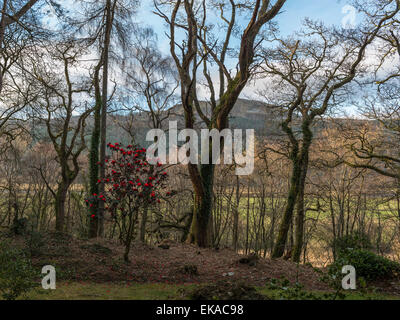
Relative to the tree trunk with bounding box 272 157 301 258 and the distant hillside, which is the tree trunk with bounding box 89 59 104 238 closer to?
the distant hillside

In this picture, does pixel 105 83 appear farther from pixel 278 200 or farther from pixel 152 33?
pixel 278 200

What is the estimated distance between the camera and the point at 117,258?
22.7 feet

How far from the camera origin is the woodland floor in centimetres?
586

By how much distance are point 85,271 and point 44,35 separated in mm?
4333

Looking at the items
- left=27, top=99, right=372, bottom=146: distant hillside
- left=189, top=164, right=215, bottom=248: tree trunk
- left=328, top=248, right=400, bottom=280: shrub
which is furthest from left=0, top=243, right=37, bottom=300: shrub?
left=27, top=99, right=372, bottom=146: distant hillside

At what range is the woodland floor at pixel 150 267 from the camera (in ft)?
19.2

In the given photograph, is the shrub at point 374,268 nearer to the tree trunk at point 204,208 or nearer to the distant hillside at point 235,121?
the tree trunk at point 204,208

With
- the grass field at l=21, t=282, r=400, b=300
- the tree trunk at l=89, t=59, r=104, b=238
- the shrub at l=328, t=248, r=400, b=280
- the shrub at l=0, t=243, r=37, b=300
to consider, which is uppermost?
the tree trunk at l=89, t=59, r=104, b=238

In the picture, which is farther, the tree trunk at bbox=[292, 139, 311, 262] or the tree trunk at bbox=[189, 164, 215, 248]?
the tree trunk at bbox=[292, 139, 311, 262]

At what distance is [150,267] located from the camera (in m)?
6.77

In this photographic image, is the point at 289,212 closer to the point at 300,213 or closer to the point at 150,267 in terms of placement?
the point at 300,213

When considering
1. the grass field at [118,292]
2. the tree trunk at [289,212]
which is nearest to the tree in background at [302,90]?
the tree trunk at [289,212]

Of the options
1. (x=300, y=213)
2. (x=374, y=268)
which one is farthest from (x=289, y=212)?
(x=374, y=268)
